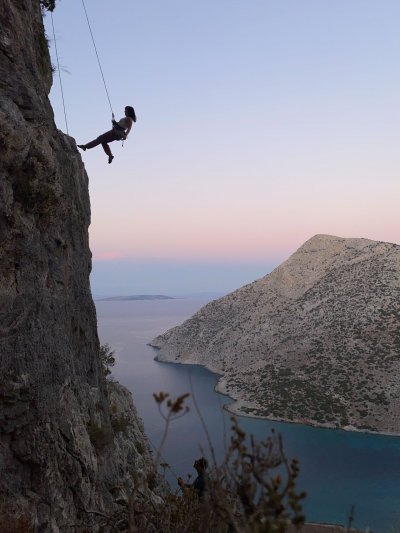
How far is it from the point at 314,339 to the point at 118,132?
84833 mm

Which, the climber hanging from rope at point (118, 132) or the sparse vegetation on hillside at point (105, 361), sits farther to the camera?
the sparse vegetation on hillside at point (105, 361)

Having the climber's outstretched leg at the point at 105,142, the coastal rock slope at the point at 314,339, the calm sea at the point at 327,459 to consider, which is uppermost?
the climber's outstretched leg at the point at 105,142

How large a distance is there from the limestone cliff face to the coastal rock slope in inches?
2464

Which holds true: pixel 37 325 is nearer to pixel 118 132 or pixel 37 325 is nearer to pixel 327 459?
pixel 118 132

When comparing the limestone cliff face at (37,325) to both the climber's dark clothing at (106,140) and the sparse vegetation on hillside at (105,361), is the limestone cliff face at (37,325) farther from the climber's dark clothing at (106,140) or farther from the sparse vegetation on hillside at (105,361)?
the sparse vegetation on hillside at (105,361)

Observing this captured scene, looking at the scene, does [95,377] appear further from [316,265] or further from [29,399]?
[316,265]

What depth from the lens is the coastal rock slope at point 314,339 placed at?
234ft

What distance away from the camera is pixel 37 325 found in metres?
11.3

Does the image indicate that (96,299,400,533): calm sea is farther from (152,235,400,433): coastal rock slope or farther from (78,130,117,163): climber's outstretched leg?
(78,130,117,163): climber's outstretched leg

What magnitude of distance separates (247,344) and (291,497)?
107 metres

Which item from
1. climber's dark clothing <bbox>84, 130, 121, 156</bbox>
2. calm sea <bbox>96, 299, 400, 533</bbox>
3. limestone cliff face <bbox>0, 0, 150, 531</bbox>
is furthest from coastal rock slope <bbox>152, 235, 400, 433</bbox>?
climber's dark clothing <bbox>84, 130, 121, 156</bbox>

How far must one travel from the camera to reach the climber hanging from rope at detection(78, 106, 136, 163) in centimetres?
1550

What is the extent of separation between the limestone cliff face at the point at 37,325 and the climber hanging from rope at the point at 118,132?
1.77 m

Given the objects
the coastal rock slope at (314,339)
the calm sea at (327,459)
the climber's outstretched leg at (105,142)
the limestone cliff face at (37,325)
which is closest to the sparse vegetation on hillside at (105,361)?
the limestone cliff face at (37,325)
